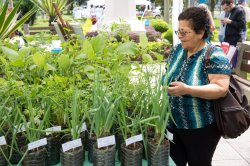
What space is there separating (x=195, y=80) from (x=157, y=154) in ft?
1.89

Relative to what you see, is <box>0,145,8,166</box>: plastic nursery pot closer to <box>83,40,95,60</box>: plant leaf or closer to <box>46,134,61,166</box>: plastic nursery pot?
<box>46,134,61,166</box>: plastic nursery pot

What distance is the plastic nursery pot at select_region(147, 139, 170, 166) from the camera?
1.41 m

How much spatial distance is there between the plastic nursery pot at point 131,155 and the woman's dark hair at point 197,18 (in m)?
0.75

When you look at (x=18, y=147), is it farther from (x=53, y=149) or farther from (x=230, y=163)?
(x=230, y=163)

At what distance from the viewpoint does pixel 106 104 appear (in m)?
1.37

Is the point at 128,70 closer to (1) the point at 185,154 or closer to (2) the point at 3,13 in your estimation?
(1) the point at 185,154

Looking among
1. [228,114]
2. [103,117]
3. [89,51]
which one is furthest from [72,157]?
[228,114]

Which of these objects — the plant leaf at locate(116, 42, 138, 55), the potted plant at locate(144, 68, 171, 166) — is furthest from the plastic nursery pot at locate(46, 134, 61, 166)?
the plant leaf at locate(116, 42, 138, 55)

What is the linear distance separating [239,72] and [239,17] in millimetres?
1347

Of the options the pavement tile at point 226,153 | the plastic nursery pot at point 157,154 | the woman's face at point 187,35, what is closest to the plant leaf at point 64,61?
the plastic nursery pot at point 157,154

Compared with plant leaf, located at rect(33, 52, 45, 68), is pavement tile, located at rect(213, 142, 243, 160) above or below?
below

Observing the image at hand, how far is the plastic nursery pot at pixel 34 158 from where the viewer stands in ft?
4.45

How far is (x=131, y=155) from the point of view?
1.39 m

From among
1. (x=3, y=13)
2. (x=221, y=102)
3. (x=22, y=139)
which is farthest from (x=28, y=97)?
(x=3, y=13)
